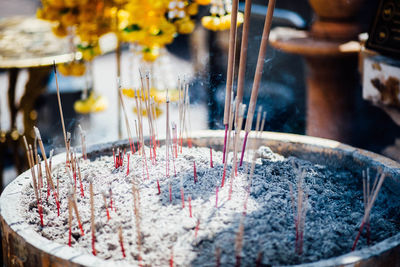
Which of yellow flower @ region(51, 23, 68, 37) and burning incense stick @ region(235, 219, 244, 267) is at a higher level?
yellow flower @ region(51, 23, 68, 37)

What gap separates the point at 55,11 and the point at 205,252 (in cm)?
156

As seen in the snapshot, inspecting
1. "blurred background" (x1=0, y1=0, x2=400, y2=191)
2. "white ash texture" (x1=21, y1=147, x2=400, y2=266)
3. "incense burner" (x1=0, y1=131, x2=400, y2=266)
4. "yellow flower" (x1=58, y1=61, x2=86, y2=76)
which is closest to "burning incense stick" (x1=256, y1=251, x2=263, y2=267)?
"white ash texture" (x1=21, y1=147, x2=400, y2=266)

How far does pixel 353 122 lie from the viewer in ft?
9.06

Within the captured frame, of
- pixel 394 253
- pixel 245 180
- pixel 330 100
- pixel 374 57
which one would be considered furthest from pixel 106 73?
pixel 394 253

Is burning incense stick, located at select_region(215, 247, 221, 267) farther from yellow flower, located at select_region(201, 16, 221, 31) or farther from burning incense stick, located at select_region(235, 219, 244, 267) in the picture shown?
yellow flower, located at select_region(201, 16, 221, 31)

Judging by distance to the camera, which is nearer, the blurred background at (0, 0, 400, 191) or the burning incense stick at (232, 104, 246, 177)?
the burning incense stick at (232, 104, 246, 177)

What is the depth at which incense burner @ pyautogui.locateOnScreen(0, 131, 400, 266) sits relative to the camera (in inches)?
38.3

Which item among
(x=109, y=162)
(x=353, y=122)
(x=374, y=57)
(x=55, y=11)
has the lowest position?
(x=353, y=122)

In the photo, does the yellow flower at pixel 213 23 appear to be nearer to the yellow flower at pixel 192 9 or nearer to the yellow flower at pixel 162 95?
the yellow flower at pixel 192 9

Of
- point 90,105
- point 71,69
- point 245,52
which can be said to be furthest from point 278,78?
point 245,52

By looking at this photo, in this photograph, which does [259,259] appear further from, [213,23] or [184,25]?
[184,25]

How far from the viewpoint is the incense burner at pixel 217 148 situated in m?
0.97

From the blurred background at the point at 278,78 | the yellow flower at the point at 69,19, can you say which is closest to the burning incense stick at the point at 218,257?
the blurred background at the point at 278,78

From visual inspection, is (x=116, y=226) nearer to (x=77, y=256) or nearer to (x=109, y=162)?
(x=77, y=256)
